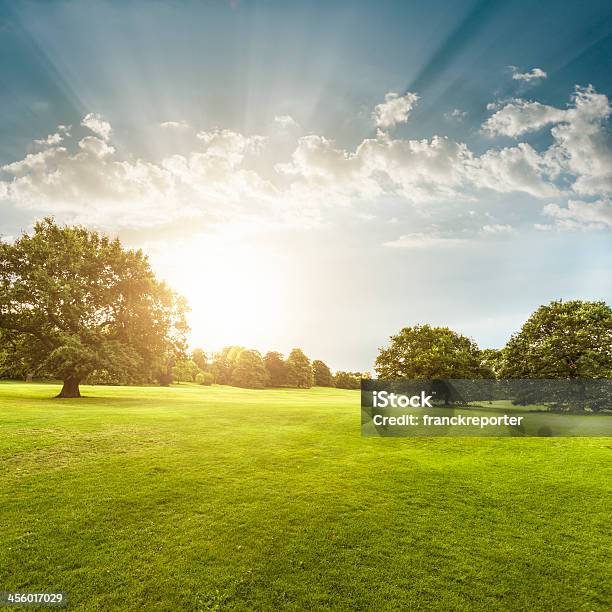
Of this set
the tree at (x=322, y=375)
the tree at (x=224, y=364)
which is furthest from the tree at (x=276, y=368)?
the tree at (x=322, y=375)

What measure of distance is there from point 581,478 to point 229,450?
51.3 ft

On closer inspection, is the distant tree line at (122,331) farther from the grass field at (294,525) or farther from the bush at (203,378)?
the bush at (203,378)

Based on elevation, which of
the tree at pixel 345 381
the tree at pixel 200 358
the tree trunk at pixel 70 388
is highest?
the tree at pixel 200 358

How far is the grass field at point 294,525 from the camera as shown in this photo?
9125 mm

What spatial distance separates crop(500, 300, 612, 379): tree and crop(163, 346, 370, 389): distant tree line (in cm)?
8583

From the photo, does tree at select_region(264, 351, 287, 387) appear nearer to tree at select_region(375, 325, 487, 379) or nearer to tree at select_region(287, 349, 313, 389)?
tree at select_region(287, 349, 313, 389)

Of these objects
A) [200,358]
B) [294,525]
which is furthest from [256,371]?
[294,525]

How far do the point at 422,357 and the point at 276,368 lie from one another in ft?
322

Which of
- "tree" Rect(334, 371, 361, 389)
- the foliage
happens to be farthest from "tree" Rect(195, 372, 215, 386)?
the foliage

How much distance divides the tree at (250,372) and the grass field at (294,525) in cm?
10063

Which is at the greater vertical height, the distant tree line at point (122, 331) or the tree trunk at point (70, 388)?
the distant tree line at point (122, 331)


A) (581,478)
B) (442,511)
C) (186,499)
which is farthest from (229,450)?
(581,478)

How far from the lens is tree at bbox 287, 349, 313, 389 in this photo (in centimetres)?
12862

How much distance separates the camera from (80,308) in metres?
37.5
